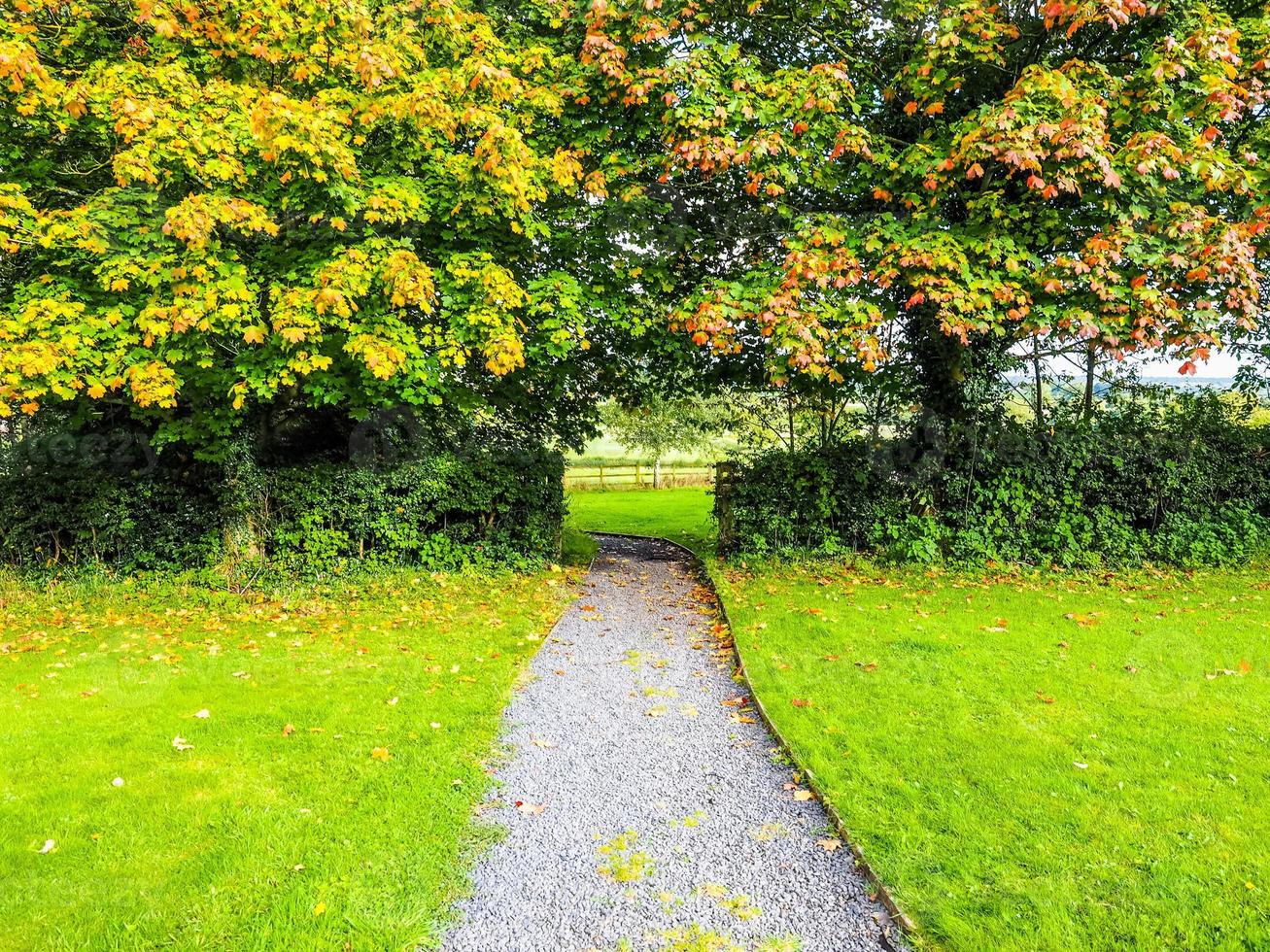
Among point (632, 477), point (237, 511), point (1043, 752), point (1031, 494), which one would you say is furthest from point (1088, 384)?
point (632, 477)

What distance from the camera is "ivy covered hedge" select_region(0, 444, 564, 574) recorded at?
34.6 ft

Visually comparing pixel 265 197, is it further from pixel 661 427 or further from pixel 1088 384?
pixel 661 427

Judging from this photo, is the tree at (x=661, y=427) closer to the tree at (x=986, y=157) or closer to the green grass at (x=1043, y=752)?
the tree at (x=986, y=157)

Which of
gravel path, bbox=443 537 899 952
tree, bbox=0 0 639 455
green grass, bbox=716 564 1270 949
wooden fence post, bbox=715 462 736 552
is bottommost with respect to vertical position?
gravel path, bbox=443 537 899 952

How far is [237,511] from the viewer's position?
1048 centimetres

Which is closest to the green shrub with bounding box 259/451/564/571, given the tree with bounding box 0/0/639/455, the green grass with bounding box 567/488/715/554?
the tree with bounding box 0/0/639/455

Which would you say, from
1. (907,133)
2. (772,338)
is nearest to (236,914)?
(772,338)

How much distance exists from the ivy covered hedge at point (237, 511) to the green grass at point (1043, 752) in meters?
4.96

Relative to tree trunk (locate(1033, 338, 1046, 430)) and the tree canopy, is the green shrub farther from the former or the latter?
tree trunk (locate(1033, 338, 1046, 430))

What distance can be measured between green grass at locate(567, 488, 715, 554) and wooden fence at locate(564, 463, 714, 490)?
1211mm

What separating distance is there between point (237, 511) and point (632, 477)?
24637 millimetres

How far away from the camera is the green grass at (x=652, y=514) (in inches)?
685

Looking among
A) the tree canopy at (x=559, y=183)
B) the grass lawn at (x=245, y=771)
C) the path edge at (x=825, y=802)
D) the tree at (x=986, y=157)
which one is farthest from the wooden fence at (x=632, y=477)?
the grass lawn at (x=245, y=771)

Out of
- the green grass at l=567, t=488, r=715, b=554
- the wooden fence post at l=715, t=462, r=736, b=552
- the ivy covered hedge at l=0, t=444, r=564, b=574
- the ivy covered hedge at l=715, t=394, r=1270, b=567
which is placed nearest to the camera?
the ivy covered hedge at l=0, t=444, r=564, b=574
